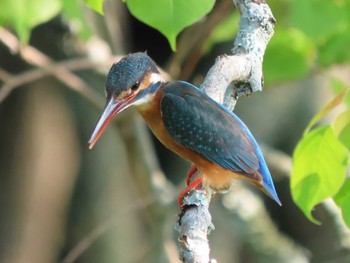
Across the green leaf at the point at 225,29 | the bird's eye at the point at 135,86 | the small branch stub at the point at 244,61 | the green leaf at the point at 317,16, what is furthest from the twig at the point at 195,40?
the bird's eye at the point at 135,86

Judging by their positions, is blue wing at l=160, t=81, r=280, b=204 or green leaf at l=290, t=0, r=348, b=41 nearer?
blue wing at l=160, t=81, r=280, b=204

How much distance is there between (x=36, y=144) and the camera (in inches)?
248

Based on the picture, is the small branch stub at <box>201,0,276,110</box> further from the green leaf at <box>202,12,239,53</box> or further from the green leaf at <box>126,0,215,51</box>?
the green leaf at <box>202,12,239,53</box>

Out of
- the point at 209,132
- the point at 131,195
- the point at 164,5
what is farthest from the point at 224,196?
the point at 164,5

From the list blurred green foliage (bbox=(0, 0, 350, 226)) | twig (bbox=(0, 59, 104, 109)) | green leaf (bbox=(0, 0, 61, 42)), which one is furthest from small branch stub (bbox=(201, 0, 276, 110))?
twig (bbox=(0, 59, 104, 109))

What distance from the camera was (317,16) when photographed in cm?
375

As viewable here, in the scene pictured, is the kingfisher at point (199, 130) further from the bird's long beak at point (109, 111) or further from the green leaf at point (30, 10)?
the green leaf at point (30, 10)

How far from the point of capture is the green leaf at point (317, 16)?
12.3 feet

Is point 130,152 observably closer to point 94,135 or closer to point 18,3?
point 18,3

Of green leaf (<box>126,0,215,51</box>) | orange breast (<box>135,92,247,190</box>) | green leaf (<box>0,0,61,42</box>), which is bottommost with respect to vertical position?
orange breast (<box>135,92,247,190</box>)

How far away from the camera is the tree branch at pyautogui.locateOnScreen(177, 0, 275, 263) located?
2494mm

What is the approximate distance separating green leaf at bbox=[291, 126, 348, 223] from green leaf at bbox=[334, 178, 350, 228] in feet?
0.14

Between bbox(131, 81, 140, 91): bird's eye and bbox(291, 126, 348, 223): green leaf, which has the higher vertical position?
bbox(131, 81, 140, 91): bird's eye

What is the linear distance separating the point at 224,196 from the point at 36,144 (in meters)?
1.91
